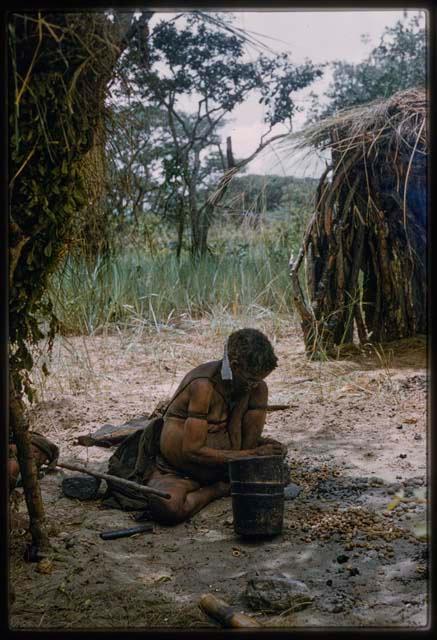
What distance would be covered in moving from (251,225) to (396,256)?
5.38ft

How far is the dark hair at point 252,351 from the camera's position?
315 cm

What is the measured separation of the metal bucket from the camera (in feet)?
9.70

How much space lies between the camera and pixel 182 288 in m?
6.76

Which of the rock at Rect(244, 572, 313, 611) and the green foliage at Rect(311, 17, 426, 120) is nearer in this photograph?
the rock at Rect(244, 572, 313, 611)

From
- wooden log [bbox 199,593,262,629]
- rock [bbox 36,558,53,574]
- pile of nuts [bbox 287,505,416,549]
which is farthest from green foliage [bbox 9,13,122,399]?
pile of nuts [bbox 287,505,416,549]

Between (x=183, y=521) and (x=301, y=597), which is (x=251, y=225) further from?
(x=301, y=597)

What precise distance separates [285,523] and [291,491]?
1.16 feet

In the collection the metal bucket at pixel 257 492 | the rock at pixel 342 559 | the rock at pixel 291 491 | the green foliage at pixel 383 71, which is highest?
the green foliage at pixel 383 71

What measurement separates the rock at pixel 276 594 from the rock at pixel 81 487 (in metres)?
1.30

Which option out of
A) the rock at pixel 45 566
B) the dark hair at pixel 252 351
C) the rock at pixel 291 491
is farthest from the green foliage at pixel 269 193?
the rock at pixel 45 566

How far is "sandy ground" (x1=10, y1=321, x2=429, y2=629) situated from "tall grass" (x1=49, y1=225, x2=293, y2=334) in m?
0.44

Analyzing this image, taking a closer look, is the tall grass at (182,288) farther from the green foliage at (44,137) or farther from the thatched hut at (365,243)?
the green foliage at (44,137)

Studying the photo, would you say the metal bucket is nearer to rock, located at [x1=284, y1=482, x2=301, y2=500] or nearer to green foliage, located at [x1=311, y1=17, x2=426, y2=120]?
rock, located at [x1=284, y1=482, x2=301, y2=500]

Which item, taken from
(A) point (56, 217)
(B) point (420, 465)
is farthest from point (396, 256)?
(A) point (56, 217)
